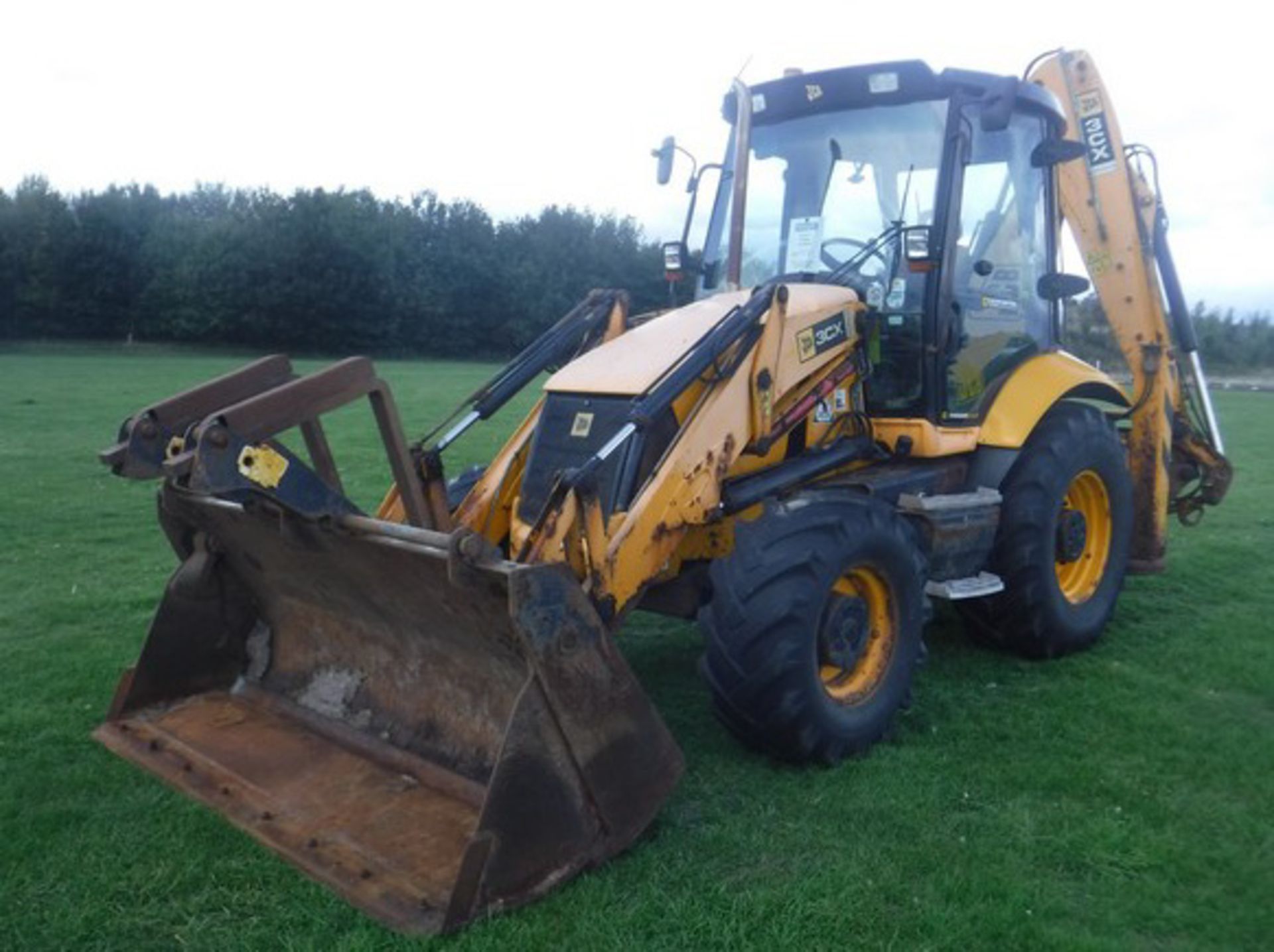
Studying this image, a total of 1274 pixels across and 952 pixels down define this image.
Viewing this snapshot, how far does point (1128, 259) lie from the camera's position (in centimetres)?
720

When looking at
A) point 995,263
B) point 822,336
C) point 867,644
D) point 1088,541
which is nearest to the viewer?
point 867,644

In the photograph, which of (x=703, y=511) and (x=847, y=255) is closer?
(x=703, y=511)

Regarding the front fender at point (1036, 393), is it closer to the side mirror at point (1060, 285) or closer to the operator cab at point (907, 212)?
the operator cab at point (907, 212)

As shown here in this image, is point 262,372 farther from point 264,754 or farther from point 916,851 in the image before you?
point 916,851

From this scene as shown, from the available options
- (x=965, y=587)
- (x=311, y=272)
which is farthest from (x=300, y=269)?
(x=965, y=587)

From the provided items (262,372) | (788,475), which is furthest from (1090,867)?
(262,372)

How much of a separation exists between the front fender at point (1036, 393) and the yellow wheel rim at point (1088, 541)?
0.51 m

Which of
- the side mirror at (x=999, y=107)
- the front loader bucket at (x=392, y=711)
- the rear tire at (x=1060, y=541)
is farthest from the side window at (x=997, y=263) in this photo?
the front loader bucket at (x=392, y=711)

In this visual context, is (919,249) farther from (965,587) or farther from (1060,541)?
(1060,541)

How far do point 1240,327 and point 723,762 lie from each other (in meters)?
47.4

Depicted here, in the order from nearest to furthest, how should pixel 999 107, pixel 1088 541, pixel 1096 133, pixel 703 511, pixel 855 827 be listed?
pixel 855 827 → pixel 703 511 → pixel 999 107 → pixel 1088 541 → pixel 1096 133

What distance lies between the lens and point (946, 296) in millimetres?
5762

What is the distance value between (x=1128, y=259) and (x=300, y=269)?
145 ft

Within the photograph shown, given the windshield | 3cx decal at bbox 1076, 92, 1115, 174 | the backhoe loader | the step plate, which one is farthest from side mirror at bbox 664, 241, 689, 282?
3cx decal at bbox 1076, 92, 1115, 174
